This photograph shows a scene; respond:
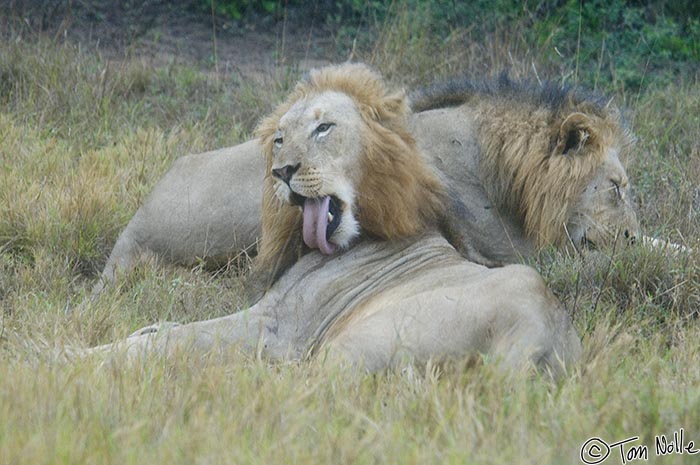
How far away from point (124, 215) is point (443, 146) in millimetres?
1726

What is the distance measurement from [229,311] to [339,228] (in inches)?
29.9

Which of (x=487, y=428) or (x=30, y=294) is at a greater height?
(x=487, y=428)

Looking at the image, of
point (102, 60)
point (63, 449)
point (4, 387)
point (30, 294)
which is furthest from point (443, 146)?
point (102, 60)

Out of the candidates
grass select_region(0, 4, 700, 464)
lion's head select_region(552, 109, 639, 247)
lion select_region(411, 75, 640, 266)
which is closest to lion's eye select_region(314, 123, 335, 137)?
lion select_region(411, 75, 640, 266)

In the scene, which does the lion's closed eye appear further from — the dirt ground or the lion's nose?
the dirt ground

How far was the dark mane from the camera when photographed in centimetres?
582

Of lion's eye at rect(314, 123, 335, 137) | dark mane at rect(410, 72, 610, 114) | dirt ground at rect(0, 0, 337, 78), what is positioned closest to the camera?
lion's eye at rect(314, 123, 335, 137)

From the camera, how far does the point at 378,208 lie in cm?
507

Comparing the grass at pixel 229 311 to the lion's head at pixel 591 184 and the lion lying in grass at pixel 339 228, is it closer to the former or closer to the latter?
the lion's head at pixel 591 184

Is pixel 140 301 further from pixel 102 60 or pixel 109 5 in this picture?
pixel 109 5

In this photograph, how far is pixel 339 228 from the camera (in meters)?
5.04

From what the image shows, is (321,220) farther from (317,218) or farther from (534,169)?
(534,169)

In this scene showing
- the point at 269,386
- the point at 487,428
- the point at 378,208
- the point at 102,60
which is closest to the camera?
the point at 487,428

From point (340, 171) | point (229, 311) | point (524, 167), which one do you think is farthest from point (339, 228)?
point (524, 167)
